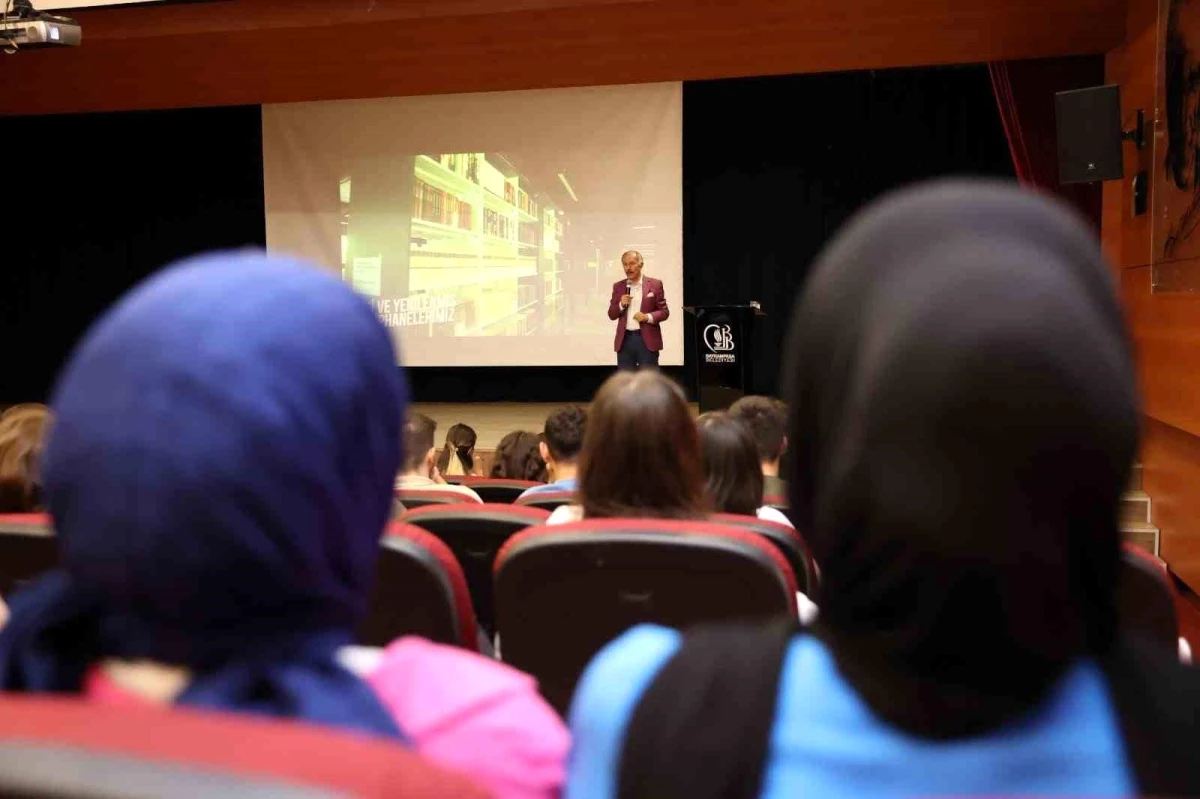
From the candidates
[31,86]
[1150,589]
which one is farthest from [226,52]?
[1150,589]

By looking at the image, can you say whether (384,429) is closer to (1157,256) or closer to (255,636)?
(255,636)

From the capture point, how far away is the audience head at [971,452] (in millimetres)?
591

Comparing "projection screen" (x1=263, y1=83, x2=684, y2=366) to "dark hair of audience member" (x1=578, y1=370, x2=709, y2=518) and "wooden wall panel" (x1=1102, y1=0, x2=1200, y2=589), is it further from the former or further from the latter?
"dark hair of audience member" (x1=578, y1=370, x2=709, y2=518)

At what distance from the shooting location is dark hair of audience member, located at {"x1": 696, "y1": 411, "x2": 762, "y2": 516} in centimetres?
239

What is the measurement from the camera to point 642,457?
75.6 inches

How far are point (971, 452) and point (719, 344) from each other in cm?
632

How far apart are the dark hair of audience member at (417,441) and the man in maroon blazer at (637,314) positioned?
444cm

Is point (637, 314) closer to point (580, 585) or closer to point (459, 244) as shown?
point (459, 244)

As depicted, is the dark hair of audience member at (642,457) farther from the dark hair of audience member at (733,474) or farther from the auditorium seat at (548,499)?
the auditorium seat at (548,499)

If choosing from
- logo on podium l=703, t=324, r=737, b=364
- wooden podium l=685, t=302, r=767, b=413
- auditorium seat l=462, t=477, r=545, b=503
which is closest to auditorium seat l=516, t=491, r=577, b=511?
auditorium seat l=462, t=477, r=545, b=503

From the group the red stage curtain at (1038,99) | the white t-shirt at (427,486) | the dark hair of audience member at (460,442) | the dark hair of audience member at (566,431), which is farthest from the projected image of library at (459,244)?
the white t-shirt at (427,486)

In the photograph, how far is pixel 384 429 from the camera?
2.31 feet

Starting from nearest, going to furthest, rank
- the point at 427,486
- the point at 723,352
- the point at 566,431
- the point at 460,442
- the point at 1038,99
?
the point at 427,486 → the point at 566,431 → the point at 460,442 → the point at 1038,99 → the point at 723,352

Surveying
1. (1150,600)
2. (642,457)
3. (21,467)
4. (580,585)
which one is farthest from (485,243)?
(1150,600)
